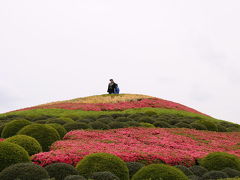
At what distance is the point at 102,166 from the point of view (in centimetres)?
871

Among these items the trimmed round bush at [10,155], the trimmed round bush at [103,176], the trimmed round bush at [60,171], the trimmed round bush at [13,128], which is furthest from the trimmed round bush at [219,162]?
the trimmed round bush at [13,128]

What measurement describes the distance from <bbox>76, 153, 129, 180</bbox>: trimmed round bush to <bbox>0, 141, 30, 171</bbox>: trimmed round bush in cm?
178

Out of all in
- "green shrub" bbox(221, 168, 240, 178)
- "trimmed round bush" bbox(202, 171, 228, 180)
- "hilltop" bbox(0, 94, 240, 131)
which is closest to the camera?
"trimmed round bush" bbox(202, 171, 228, 180)

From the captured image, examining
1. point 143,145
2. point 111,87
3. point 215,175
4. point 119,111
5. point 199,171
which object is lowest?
point 199,171

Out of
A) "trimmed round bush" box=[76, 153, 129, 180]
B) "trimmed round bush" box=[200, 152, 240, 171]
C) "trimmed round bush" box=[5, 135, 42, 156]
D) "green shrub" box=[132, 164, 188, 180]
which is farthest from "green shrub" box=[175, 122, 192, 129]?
"green shrub" box=[132, 164, 188, 180]

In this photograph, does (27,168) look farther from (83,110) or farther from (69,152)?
(83,110)

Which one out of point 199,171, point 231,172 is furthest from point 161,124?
point 231,172

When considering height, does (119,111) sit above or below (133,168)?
above

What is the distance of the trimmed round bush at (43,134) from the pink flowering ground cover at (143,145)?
0.33m

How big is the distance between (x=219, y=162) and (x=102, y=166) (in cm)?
462

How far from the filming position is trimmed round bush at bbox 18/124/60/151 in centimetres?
1277

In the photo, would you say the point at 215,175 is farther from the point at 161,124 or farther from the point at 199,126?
the point at 199,126

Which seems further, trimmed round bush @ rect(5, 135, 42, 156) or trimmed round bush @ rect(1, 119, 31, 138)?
trimmed round bush @ rect(1, 119, 31, 138)

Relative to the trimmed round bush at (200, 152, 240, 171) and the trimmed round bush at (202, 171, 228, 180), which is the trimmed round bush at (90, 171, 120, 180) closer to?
the trimmed round bush at (202, 171, 228, 180)
